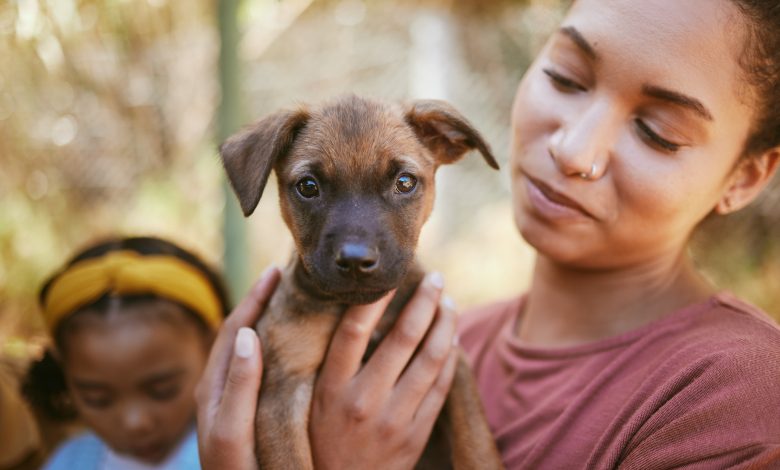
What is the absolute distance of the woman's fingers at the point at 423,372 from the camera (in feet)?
8.16

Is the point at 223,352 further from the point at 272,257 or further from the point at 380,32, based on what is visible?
the point at 380,32

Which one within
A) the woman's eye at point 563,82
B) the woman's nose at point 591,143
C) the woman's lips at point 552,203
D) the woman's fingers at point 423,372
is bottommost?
the woman's fingers at point 423,372

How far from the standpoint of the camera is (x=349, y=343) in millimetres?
2465

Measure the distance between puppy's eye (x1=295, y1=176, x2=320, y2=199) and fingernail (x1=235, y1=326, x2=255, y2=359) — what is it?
60 centimetres

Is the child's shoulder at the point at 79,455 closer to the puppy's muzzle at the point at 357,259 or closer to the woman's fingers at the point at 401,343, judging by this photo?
the woman's fingers at the point at 401,343

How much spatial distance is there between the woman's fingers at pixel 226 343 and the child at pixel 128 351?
29.9 inches

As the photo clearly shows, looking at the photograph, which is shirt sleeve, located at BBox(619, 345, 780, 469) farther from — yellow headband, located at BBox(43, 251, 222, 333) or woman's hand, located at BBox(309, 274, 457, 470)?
yellow headband, located at BBox(43, 251, 222, 333)

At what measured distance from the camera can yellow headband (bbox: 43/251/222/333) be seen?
3574 mm

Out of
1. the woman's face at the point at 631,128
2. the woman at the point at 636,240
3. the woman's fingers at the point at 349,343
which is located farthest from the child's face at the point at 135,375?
the woman's face at the point at 631,128

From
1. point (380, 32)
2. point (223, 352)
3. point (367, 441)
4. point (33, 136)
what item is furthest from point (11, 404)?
point (380, 32)

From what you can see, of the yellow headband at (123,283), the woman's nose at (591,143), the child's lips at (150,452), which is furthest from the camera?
the yellow headband at (123,283)

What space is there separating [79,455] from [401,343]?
2.45 metres

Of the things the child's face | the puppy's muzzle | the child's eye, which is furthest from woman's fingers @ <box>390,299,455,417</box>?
the child's eye

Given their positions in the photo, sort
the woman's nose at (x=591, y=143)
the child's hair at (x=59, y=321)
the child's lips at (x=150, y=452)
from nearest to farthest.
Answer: the woman's nose at (x=591, y=143)
the child's lips at (x=150, y=452)
the child's hair at (x=59, y=321)
